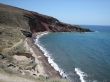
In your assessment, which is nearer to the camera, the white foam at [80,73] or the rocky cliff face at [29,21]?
the white foam at [80,73]

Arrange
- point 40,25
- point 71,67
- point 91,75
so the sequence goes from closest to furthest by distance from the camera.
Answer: point 91,75, point 71,67, point 40,25

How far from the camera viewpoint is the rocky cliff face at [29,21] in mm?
95994

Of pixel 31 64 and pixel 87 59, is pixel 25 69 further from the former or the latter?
pixel 87 59

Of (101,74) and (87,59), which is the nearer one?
(101,74)

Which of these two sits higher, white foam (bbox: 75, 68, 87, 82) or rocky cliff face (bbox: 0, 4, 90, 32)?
rocky cliff face (bbox: 0, 4, 90, 32)

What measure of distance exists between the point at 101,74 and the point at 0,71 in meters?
19.7

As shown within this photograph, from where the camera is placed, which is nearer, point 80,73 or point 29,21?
point 80,73

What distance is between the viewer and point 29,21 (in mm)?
109375

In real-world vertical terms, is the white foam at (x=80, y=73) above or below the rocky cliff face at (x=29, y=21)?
below

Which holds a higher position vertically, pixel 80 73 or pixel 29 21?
pixel 29 21

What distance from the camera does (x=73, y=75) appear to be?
34.8 m

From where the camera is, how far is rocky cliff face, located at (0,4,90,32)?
315 ft

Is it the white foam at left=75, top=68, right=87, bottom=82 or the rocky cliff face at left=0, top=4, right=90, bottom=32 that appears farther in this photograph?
the rocky cliff face at left=0, top=4, right=90, bottom=32

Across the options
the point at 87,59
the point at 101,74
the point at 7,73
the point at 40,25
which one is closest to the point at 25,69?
the point at 7,73
